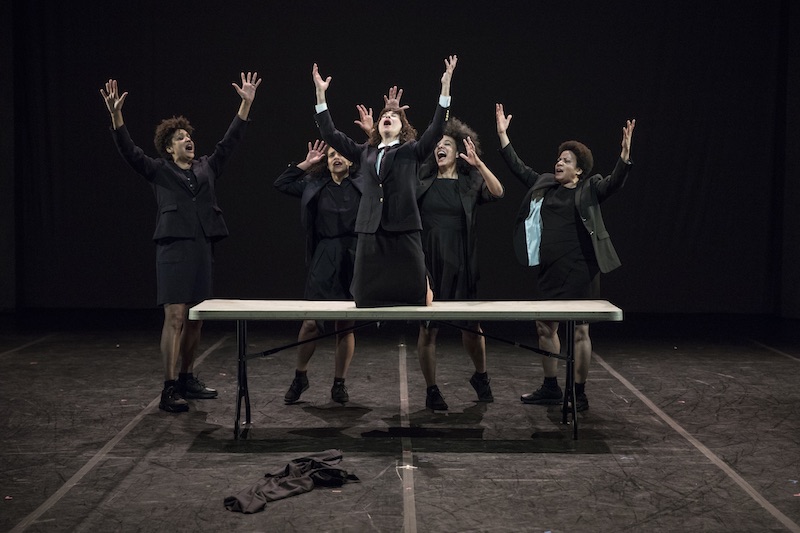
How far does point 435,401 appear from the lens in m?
5.00

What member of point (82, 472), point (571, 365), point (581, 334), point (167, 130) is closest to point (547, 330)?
point (581, 334)

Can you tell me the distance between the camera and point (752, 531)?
3.18 metres

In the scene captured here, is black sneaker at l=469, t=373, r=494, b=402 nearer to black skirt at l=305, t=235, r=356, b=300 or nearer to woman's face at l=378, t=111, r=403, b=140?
black skirt at l=305, t=235, r=356, b=300

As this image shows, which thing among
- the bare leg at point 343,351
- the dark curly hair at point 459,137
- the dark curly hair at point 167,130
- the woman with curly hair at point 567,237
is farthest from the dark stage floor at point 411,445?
the dark curly hair at point 167,130

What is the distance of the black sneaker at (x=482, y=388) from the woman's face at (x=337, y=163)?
4.51 ft

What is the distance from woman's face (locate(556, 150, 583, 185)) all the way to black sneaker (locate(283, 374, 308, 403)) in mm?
1813

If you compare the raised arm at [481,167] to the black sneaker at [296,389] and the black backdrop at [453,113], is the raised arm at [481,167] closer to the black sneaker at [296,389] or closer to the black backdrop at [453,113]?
the black sneaker at [296,389]

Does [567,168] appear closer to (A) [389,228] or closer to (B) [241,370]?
(A) [389,228]

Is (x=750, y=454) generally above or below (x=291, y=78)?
below

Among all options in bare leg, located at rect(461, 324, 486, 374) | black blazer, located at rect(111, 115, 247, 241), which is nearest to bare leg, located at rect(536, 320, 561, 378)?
bare leg, located at rect(461, 324, 486, 374)

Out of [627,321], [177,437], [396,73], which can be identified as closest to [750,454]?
[177,437]

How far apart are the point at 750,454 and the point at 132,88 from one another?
6682mm

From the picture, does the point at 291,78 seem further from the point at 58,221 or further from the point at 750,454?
the point at 750,454

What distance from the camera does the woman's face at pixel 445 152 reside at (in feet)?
16.9
